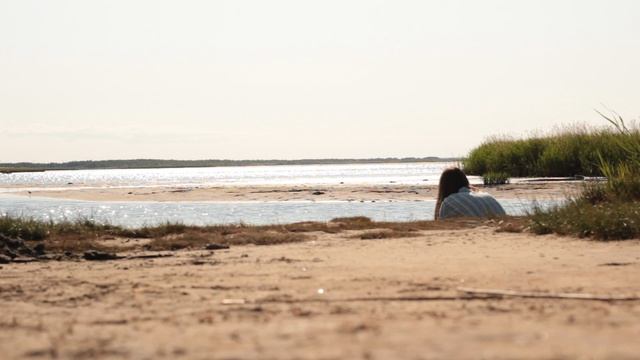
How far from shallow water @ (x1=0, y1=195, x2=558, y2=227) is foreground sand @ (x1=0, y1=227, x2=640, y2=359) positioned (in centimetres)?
1080

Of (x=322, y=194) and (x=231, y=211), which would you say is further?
(x=322, y=194)

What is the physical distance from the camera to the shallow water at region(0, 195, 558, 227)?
2149cm

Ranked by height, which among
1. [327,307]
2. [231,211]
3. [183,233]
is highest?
[327,307]

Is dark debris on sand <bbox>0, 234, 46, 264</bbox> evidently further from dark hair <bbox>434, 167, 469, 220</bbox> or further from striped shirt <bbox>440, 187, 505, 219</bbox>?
dark hair <bbox>434, 167, 469, 220</bbox>

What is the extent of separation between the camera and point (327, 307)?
19.1 feet

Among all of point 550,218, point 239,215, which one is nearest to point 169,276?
point 550,218

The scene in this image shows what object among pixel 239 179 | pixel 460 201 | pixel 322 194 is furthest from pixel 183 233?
pixel 239 179

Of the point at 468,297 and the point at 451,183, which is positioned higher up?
the point at 451,183

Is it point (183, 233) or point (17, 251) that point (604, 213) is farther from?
point (17, 251)

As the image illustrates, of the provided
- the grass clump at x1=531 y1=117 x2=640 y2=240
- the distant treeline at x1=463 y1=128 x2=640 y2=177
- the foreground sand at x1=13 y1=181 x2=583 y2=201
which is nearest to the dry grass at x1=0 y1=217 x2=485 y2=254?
the grass clump at x1=531 y1=117 x2=640 y2=240

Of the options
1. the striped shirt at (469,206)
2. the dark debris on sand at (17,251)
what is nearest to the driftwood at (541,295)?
the dark debris on sand at (17,251)

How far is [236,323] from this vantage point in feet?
17.3

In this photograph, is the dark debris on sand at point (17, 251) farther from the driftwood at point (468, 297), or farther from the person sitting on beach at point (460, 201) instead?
the person sitting on beach at point (460, 201)

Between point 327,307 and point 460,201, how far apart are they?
11.1 m
